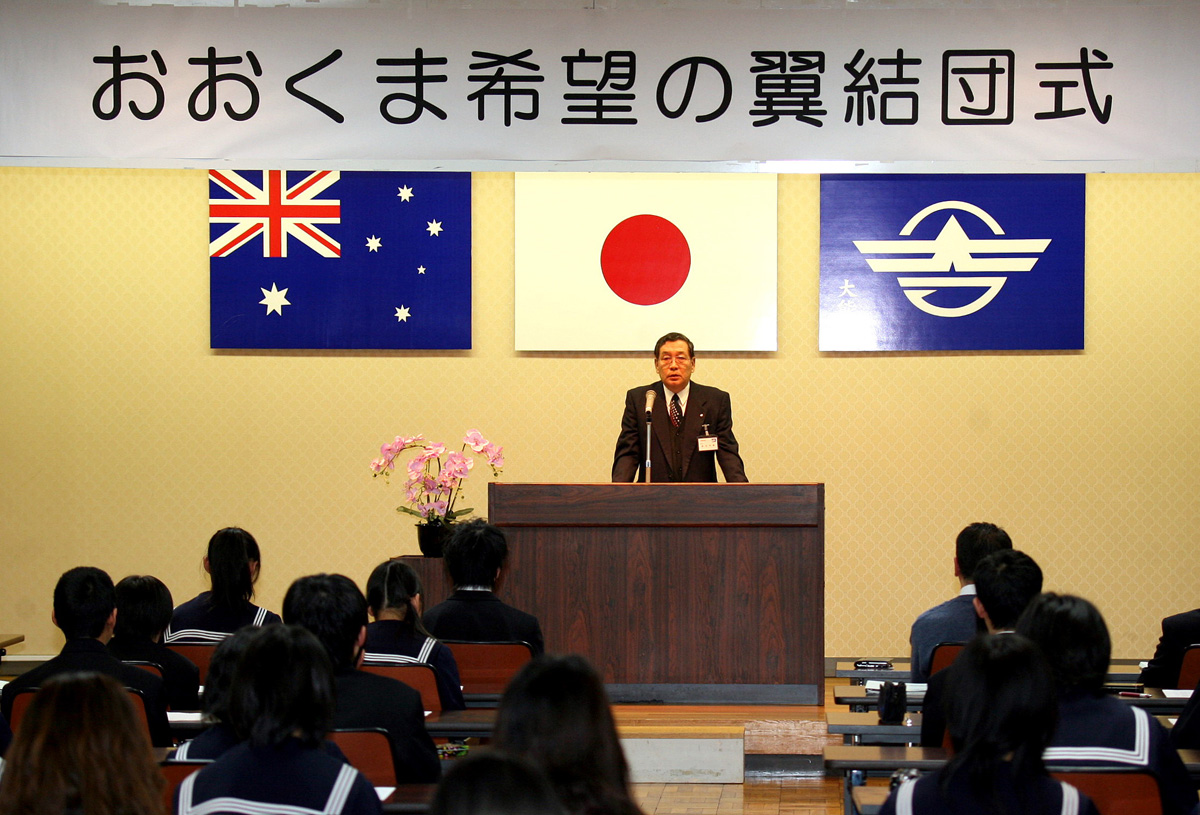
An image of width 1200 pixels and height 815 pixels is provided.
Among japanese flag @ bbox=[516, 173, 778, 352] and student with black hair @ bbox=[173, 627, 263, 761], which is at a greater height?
japanese flag @ bbox=[516, 173, 778, 352]

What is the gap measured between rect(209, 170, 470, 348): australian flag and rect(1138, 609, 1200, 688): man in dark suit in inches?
173

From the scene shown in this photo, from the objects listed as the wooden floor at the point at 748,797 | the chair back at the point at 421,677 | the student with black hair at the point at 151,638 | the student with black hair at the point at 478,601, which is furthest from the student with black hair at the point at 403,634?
the wooden floor at the point at 748,797

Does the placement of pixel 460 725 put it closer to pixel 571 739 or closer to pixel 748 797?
pixel 571 739

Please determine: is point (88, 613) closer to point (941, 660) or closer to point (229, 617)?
point (229, 617)

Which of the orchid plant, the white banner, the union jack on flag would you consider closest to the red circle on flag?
the union jack on flag

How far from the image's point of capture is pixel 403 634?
3674 mm

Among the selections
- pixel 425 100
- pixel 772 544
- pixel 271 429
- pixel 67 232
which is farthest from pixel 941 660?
pixel 67 232

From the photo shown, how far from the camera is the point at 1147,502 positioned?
7504 mm

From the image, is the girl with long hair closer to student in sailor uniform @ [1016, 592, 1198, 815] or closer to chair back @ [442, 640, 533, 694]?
student in sailor uniform @ [1016, 592, 1198, 815]

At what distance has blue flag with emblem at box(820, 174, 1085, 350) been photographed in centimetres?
736

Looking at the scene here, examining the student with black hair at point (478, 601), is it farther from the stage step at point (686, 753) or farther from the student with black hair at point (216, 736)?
the student with black hair at point (216, 736)

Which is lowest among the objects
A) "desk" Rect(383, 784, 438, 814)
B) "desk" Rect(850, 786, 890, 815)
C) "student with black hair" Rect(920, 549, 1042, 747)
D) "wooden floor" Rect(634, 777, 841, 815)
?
"wooden floor" Rect(634, 777, 841, 815)

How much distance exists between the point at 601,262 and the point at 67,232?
3.34 m

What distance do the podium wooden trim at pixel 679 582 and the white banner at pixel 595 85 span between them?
1.39 metres
